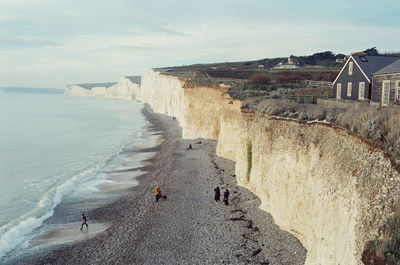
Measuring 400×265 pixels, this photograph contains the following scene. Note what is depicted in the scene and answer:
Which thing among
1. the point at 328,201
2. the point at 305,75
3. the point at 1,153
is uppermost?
the point at 305,75

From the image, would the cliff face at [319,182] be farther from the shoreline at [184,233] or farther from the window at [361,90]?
the window at [361,90]

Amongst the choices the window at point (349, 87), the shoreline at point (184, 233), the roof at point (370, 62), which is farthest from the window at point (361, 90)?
the shoreline at point (184, 233)

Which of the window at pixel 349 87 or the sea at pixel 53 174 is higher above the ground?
the window at pixel 349 87

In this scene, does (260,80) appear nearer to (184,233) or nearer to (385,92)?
(385,92)

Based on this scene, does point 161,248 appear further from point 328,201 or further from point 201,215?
point 328,201

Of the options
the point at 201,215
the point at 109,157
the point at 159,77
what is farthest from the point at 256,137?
the point at 159,77

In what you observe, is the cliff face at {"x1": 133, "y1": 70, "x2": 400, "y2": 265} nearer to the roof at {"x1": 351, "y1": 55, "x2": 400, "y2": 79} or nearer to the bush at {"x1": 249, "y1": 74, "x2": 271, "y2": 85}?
the roof at {"x1": 351, "y1": 55, "x2": 400, "y2": 79}
